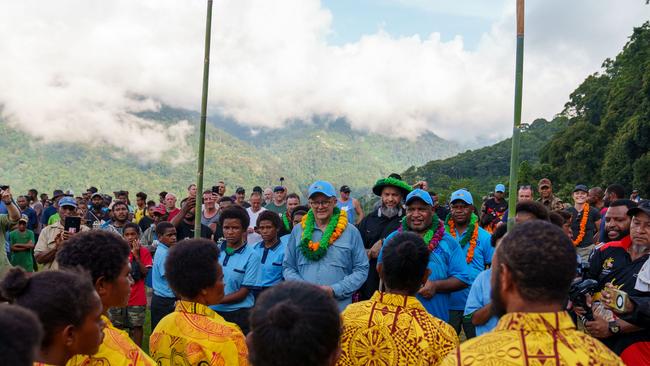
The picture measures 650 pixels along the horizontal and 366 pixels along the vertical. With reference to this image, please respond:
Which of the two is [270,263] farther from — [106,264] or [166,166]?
[166,166]

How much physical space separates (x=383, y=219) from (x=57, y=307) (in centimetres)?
431

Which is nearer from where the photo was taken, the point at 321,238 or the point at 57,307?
the point at 57,307

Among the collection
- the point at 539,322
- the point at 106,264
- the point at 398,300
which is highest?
the point at 539,322

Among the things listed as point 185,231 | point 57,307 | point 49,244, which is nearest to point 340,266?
point 185,231

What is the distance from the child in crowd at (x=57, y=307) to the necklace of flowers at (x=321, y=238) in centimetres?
303

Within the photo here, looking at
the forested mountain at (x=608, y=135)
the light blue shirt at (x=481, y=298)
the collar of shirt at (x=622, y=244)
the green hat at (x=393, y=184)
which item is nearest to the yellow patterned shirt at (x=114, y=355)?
the light blue shirt at (x=481, y=298)

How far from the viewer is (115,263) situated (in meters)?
3.04

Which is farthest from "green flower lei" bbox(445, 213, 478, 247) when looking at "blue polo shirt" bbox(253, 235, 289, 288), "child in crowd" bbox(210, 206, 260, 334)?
"child in crowd" bbox(210, 206, 260, 334)

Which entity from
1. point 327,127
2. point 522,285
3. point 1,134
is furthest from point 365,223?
point 327,127

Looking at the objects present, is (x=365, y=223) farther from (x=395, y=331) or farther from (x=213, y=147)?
(x=213, y=147)

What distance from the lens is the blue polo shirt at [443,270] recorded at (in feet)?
16.2

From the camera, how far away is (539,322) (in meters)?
2.02

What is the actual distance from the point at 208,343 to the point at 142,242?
518cm

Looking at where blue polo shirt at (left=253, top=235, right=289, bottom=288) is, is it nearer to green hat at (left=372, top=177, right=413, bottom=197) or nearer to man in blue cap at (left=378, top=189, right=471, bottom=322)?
green hat at (left=372, top=177, right=413, bottom=197)
